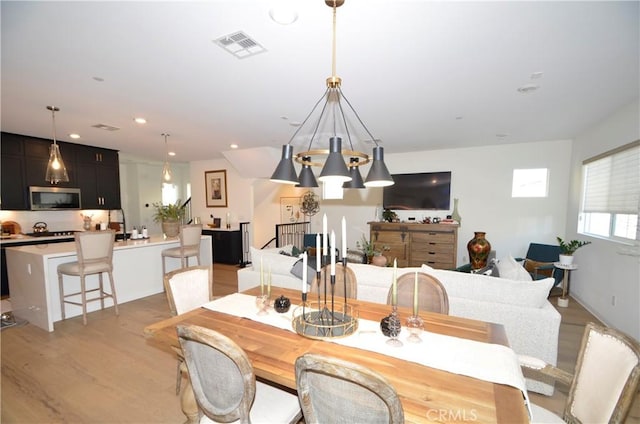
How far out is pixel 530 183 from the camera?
17.7 feet

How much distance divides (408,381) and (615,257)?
153 inches

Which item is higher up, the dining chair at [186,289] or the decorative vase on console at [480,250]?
the dining chair at [186,289]

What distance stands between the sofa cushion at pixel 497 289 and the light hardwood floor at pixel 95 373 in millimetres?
760

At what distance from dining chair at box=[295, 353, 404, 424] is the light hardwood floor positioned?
5.07 ft

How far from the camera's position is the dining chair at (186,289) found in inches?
78.8

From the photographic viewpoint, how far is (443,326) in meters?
1.67

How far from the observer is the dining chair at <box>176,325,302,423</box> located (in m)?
1.10

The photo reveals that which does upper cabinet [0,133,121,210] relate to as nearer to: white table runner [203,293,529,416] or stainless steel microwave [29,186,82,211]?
stainless steel microwave [29,186,82,211]

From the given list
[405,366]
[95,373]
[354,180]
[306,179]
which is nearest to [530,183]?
[354,180]

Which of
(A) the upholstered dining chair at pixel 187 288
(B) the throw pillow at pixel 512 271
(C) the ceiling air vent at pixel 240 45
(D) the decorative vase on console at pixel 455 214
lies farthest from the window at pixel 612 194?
(A) the upholstered dining chair at pixel 187 288

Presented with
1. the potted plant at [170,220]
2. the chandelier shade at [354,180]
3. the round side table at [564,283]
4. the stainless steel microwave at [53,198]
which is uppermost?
the chandelier shade at [354,180]

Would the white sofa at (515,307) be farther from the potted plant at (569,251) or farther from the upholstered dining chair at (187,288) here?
the potted plant at (569,251)

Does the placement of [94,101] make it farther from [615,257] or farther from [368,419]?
[615,257]

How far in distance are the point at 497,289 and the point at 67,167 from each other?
7.05 meters
